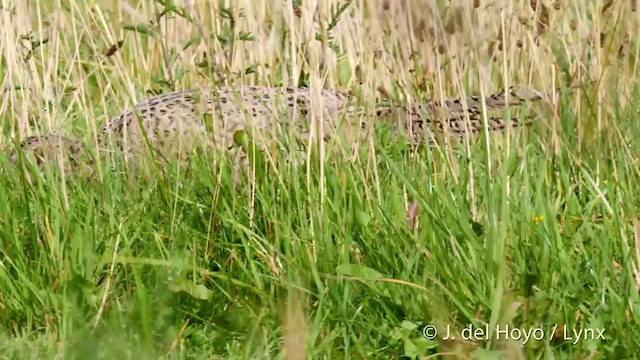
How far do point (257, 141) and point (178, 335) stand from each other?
31.2 inches

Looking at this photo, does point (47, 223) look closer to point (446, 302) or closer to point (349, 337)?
point (349, 337)

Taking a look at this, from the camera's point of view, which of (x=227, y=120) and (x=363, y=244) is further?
(x=227, y=120)

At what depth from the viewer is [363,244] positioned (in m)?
2.49

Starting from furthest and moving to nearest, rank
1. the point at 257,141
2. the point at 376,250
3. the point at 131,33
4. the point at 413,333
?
the point at 131,33, the point at 257,141, the point at 376,250, the point at 413,333

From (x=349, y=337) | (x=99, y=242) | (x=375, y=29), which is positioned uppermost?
(x=375, y=29)

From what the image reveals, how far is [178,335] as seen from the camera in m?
2.26

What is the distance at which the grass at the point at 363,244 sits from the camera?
85.1 inches

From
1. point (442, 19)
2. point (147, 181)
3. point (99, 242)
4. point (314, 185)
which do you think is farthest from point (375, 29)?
point (99, 242)

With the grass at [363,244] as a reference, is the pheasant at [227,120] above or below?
above

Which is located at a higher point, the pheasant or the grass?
the pheasant

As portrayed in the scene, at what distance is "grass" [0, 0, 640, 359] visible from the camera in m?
2.16

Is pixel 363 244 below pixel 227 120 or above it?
below

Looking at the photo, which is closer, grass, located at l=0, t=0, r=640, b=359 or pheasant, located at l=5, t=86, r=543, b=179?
grass, located at l=0, t=0, r=640, b=359

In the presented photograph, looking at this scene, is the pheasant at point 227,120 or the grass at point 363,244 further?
the pheasant at point 227,120
